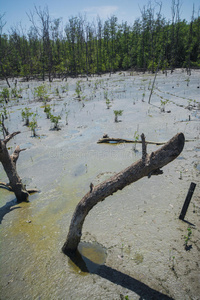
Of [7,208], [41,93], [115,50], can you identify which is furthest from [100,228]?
[115,50]

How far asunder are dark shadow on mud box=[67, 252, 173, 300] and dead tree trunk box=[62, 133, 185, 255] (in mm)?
261

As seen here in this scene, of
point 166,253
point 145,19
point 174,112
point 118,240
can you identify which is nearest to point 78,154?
point 118,240

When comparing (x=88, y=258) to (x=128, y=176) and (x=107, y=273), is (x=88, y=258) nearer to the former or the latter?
(x=107, y=273)

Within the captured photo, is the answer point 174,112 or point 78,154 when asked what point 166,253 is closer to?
point 78,154

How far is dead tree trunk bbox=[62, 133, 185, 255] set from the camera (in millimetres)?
2473

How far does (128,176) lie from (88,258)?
1977mm

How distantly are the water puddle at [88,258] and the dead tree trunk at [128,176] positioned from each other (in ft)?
0.57

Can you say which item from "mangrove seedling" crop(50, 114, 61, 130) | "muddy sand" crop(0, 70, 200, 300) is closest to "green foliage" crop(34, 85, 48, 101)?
"mangrove seedling" crop(50, 114, 61, 130)

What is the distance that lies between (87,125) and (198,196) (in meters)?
6.89

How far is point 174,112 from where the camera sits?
36.7ft

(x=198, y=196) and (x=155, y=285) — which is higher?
(x=198, y=196)

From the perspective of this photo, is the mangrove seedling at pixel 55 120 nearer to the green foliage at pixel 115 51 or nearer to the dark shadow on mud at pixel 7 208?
the dark shadow on mud at pixel 7 208

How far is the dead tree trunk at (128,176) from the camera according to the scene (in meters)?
2.47

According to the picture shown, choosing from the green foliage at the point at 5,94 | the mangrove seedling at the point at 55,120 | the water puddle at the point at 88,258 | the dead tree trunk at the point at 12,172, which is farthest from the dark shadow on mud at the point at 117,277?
the green foliage at the point at 5,94
